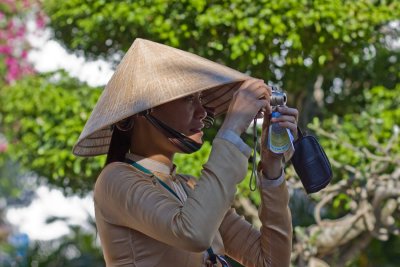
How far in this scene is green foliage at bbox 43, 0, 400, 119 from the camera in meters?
6.04

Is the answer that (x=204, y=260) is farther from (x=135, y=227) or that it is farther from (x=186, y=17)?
(x=186, y=17)

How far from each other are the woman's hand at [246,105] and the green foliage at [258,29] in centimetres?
369

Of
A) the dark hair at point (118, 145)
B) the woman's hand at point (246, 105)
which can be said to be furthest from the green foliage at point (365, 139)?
the woman's hand at point (246, 105)

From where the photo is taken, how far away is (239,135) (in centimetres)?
218

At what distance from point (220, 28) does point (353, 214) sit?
161 cm

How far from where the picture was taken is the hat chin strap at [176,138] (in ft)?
7.88

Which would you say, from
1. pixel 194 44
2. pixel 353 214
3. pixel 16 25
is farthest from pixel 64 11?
pixel 16 25

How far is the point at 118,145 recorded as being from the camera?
249 cm

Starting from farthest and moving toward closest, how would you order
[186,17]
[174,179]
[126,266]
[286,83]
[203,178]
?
1. [286,83]
2. [186,17]
3. [174,179]
4. [126,266]
5. [203,178]

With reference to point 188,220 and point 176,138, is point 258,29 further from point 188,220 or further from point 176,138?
point 188,220

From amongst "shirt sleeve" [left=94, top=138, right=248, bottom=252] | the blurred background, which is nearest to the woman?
"shirt sleeve" [left=94, top=138, right=248, bottom=252]

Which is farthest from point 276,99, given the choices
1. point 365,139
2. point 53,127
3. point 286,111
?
point 53,127

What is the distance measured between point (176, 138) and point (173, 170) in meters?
0.14

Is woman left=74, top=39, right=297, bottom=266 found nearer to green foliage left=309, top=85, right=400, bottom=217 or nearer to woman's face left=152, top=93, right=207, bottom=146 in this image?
woman's face left=152, top=93, right=207, bottom=146
